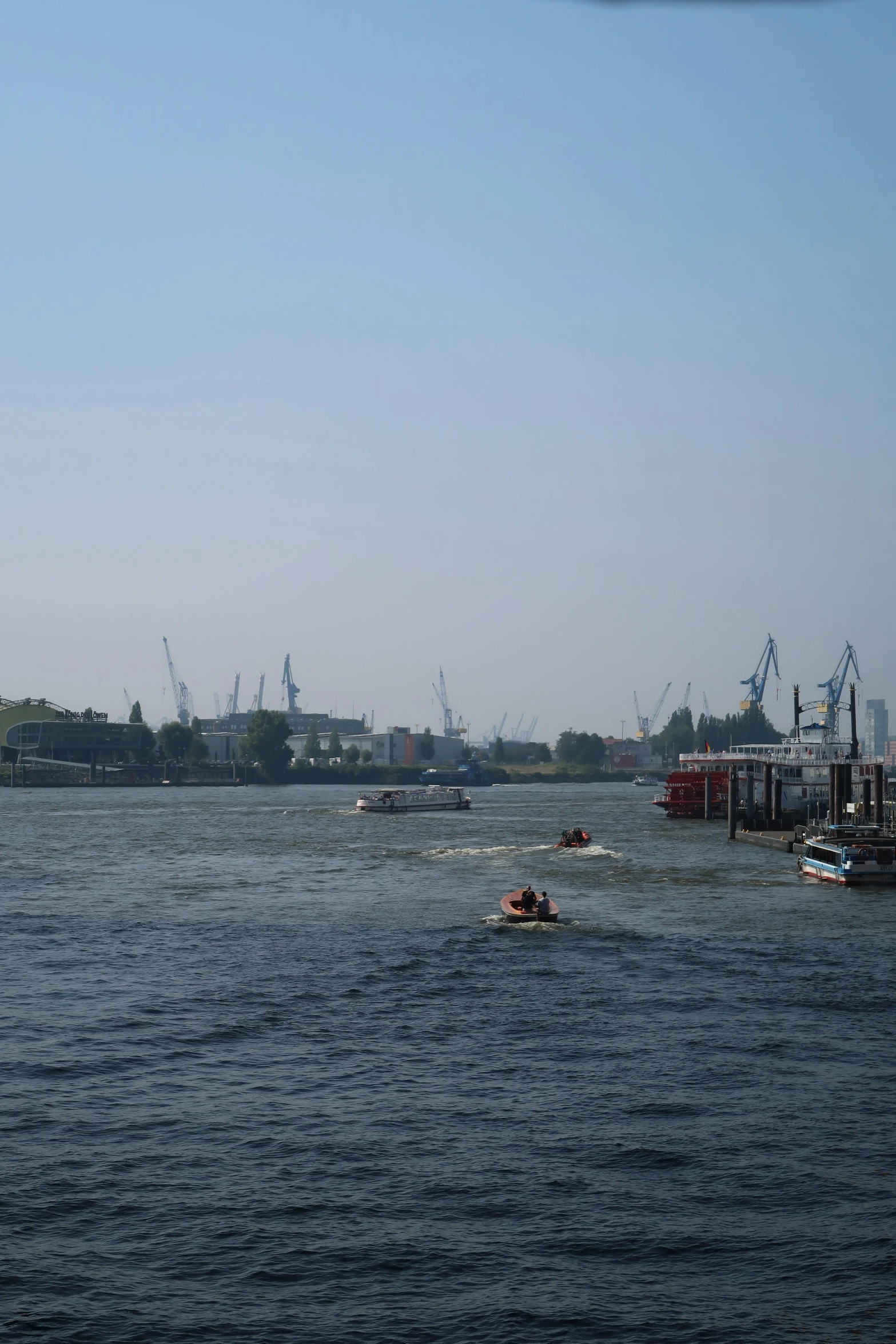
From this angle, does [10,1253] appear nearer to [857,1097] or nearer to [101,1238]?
[101,1238]

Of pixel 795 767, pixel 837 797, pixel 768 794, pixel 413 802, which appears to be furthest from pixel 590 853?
pixel 413 802

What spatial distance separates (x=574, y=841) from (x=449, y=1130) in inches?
3221

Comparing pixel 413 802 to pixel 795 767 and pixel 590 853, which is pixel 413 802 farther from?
pixel 590 853

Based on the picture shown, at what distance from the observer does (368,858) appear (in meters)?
103

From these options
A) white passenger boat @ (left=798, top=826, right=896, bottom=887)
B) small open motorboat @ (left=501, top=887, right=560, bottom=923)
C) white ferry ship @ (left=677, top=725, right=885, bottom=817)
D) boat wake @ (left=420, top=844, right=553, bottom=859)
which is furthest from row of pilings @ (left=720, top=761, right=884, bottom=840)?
small open motorboat @ (left=501, top=887, right=560, bottom=923)

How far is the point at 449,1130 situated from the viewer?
3033cm

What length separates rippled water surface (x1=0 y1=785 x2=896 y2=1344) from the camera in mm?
22000

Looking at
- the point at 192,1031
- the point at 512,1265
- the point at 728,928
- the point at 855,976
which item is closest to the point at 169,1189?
the point at 512,1265

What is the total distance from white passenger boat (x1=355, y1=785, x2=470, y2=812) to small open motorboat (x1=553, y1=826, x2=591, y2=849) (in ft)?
231

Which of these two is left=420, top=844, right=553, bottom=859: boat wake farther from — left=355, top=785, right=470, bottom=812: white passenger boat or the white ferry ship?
left=355, top=785, right=470, bottom=812: white passenger boat

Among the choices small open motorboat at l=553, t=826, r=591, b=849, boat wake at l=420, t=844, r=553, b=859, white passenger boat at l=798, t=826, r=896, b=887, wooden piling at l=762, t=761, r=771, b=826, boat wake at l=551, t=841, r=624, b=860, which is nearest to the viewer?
white passenger boat at l=798, t=826, r=896, b=887

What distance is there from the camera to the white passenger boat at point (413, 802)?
7131 inches

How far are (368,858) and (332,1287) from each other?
81.0 m

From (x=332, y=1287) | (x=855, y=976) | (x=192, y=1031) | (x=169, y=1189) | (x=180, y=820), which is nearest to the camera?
(x=332, y=1287)
